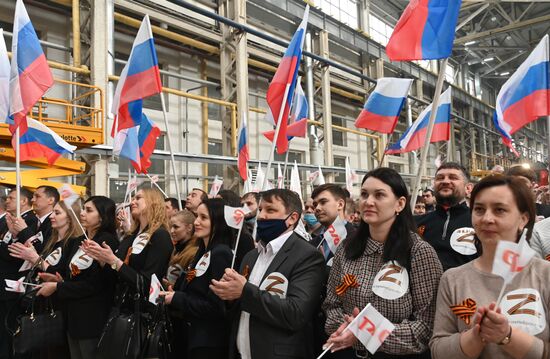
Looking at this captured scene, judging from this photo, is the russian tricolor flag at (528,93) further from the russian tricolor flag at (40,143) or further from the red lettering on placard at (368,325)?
the russian tricolor flag at (40,143)

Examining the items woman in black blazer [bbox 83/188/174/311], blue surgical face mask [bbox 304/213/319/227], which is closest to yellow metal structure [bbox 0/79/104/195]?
woman in black blazer [bbox 83/188/174/311]

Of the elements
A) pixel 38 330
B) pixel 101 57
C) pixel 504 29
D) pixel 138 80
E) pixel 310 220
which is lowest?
pixel 38 330

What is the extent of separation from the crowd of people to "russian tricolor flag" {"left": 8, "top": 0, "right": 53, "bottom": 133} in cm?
104

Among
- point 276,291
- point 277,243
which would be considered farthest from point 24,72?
point 276,291

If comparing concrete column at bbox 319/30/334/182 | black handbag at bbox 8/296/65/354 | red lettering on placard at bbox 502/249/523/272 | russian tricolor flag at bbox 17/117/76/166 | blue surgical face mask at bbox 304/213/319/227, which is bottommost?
black handbag at bbox 8/296/65/354

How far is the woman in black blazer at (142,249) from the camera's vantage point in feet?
9.93

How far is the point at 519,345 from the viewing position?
1.43 meters

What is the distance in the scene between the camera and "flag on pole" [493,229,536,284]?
1.31 metres

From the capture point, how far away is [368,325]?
71.9 inches

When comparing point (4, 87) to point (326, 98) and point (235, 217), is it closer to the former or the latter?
point (235, 217)

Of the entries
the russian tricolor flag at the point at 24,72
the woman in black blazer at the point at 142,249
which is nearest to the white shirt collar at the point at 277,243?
the woman in black blazer at the point at 142,249

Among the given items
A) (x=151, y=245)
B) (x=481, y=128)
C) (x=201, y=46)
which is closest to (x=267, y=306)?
(x=151, y=245)

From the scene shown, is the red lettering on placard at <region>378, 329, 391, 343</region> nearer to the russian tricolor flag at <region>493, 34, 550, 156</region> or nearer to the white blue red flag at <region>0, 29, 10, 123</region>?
the russian tricolor flag at <region>493, 34, 550, 156</region>

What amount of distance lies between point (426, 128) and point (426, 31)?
287cm
